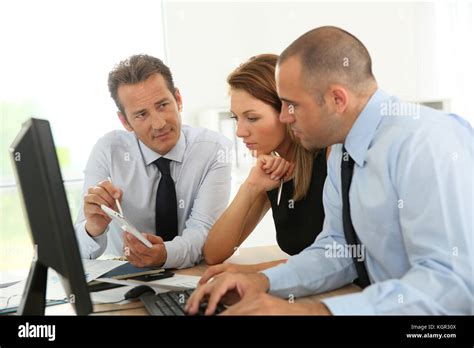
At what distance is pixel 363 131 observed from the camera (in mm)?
1184

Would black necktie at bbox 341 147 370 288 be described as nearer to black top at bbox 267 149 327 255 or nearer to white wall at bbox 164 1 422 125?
black top at bbox 267 149 327 255

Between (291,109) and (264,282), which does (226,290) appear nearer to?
(264,282)

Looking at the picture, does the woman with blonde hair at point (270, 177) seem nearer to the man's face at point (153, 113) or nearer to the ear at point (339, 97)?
the man's face at point (153, 113)

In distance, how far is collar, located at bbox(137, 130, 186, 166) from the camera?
1982 millimetres

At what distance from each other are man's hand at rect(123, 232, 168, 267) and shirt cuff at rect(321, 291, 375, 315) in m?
0.69

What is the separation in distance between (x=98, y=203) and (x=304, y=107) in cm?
73

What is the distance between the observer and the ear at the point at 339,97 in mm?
1210

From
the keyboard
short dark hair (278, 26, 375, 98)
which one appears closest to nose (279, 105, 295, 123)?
short dark hair (278, 26, 375, 98)

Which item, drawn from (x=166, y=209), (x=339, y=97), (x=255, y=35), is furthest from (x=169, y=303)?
(x=255, y=35)

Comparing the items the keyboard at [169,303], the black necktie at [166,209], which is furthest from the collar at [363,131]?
the black necktie at [166,209]

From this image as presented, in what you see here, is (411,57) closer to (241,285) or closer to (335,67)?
(335,67)

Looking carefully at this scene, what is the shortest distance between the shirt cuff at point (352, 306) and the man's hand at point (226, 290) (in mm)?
195
